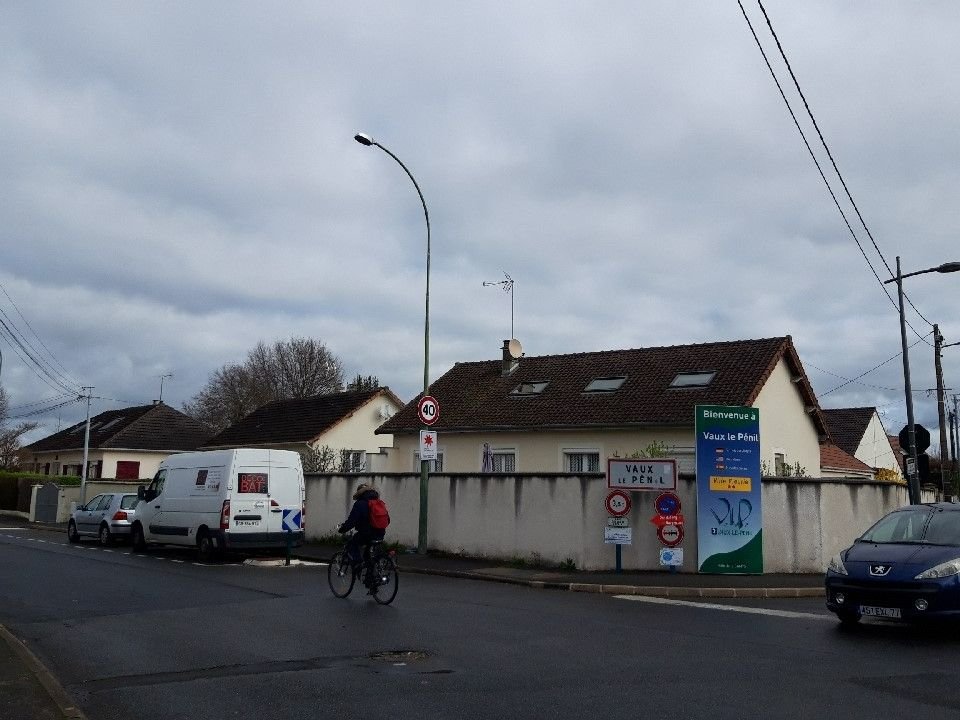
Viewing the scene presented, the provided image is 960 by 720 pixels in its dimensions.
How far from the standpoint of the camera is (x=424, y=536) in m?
20.3

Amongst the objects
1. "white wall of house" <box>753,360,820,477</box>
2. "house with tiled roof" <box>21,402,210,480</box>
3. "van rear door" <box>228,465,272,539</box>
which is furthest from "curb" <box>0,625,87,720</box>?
"house with tiled roof" <box>21,402,210,480</box>

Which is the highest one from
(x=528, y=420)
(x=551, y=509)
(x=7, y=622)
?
(x=528, y=420)

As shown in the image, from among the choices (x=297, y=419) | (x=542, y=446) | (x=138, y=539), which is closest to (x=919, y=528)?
(x=542, y=446)

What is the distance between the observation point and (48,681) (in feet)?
23.9

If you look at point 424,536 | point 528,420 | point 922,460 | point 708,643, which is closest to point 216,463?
point 424,536

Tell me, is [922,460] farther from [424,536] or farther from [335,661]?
[335,661]

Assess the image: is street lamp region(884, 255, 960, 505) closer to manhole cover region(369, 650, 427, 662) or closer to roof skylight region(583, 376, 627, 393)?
roof skylight region(583, 376, 627, 393)

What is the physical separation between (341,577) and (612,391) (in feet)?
56.6

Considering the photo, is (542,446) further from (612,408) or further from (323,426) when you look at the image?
(323,426)

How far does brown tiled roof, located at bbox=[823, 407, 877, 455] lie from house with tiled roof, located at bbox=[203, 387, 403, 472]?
25305 mm

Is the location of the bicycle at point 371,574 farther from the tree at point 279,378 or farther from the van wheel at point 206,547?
the tree at point 279,378

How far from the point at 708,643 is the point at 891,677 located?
2.14m

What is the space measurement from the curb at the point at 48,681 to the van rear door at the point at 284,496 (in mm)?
11280

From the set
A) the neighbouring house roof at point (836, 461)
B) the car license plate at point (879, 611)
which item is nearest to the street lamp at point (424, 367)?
the car license plate at point (879, 611)
